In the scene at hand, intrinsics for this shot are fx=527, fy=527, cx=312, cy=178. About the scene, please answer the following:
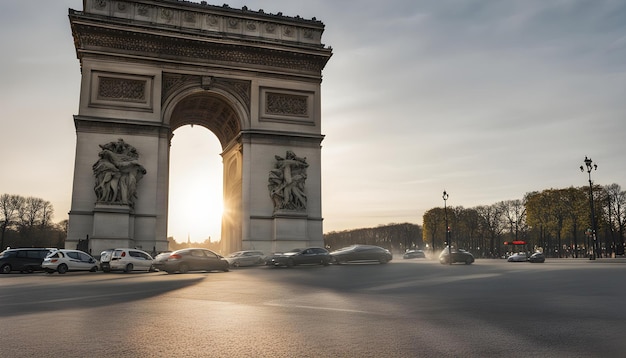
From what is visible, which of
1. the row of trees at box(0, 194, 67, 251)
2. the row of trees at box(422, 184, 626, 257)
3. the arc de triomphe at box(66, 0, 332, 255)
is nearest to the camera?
the arc de triomphe at box(66, 0, 332, 255)

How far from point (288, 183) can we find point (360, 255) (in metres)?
6.04

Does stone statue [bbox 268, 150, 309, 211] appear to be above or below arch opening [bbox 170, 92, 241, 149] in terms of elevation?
below

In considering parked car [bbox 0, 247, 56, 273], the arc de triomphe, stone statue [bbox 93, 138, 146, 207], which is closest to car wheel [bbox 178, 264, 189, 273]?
the arc de triomphe

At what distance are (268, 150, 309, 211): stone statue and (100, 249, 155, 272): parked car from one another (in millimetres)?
8536

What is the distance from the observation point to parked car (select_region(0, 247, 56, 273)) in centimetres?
2711

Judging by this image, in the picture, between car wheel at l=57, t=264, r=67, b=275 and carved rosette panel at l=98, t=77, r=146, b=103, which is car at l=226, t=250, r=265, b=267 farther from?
carved rosette panel at l=98, t=77, r=146, b=103

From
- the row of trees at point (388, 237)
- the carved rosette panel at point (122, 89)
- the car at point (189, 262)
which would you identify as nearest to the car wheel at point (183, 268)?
the car at point (189, 262)

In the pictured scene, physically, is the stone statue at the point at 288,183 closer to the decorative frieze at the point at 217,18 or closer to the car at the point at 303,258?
the car at the point at 303,258

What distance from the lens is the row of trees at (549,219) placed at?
67.4 m

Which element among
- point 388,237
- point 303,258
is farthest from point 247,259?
point 388,237

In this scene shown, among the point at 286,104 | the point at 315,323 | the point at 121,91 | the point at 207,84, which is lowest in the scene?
the point at 315,323

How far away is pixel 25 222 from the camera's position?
75.4 meters

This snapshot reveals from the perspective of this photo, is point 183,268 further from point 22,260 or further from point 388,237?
point 388,237

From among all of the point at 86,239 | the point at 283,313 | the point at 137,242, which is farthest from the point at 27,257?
the point at 283,313
